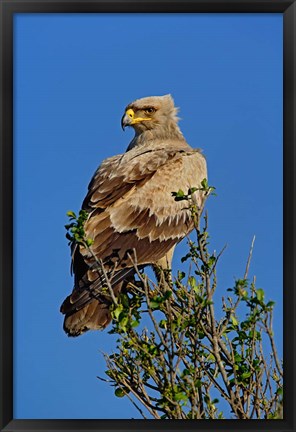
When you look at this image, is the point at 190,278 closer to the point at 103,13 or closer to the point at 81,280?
the point at 81,280

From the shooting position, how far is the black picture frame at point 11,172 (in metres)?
4.11

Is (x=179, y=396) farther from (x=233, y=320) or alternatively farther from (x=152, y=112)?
(x=152, y=112)

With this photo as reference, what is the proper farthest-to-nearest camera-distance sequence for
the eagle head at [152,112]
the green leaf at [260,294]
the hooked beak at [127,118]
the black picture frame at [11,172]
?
the eagle head at [152,112] < the hooked beak at [127,118] < the black picture frame at [11,172] < the green leaf at [260,294]

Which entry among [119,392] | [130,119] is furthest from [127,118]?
[119,392]

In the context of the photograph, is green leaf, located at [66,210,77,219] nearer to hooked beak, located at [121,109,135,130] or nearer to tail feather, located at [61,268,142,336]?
tail feather, located at [61,268,142,336]

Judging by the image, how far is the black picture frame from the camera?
13.5 ft

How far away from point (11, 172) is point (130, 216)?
5.27ft

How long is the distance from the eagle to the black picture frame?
2.70ft

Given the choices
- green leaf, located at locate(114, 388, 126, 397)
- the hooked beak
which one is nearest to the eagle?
the hooked beak

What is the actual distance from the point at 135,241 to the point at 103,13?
1.84m

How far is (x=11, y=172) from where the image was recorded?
170 inches

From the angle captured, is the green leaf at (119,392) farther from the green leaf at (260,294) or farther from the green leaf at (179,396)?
the green leaf at (260,294)

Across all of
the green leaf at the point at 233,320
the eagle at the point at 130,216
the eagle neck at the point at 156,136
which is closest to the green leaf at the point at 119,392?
the green leaf at the point at 233,320

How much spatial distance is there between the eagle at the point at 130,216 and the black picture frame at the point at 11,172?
0.82m
